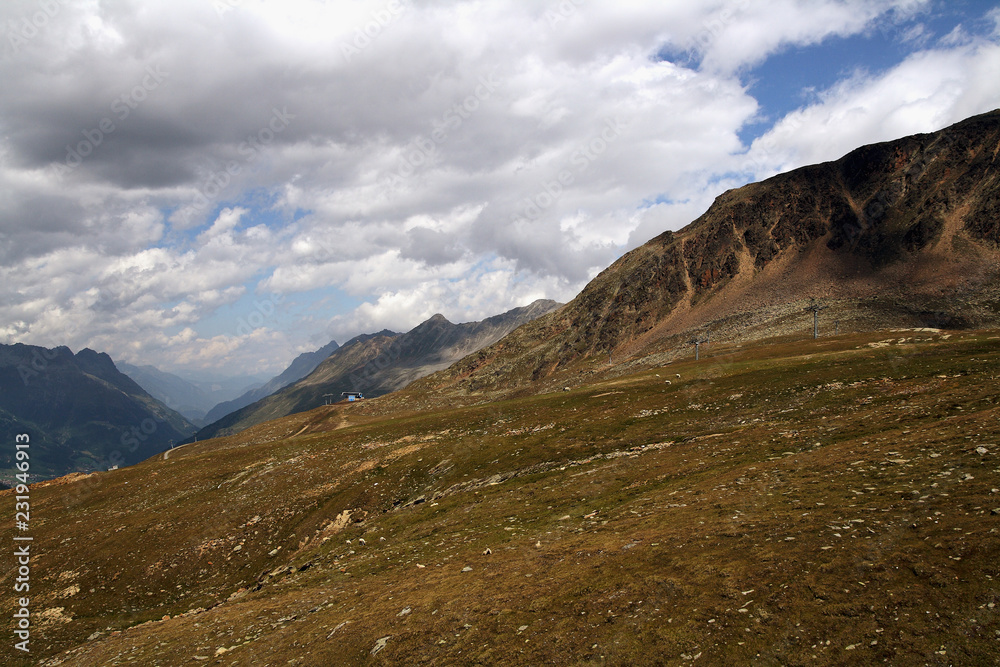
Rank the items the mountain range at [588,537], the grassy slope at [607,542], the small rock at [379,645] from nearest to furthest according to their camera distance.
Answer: the grassy slope at [607,542] → the mountain range at [588,537] → the small rock at [379,645]

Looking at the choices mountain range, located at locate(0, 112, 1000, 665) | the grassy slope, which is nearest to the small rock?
mountain range, located at locate(0, 112, 1000, 665)

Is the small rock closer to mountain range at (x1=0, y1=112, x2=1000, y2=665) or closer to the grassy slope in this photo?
mountain range at (x1=0, y1=112, x2=1000, y2=665)

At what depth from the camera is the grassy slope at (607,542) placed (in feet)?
38.6

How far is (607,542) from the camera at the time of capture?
19812 mm

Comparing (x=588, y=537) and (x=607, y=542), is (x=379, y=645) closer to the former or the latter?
(x=607, y=542)

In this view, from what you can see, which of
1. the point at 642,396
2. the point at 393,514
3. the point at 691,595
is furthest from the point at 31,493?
the point at 691,595

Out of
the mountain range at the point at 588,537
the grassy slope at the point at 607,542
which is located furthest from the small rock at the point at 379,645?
the grassy slope at the point at 607,542

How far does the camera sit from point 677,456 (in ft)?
104

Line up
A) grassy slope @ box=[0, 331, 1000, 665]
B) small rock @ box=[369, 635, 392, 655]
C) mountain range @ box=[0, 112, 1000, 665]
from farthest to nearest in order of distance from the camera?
small rock @ box=[369, 635, 392, 655]
mountain range @ box=[0, 112, 1000, 665]
grassy slope @ box=[0, 331, 1000, 665]

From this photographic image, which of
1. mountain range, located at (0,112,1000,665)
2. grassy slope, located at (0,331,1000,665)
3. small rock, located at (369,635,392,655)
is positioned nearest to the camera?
grassy slope, located at (0,331,1000,665)

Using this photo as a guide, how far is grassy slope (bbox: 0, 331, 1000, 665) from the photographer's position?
11773 millimetres

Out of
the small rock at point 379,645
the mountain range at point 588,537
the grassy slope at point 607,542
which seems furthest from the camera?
the small rock at point 379,645

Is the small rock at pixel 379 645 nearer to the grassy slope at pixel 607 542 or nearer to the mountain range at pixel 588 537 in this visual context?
the mountain range at pixel 588 537

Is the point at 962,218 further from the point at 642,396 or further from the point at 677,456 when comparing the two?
the point at 677,456
